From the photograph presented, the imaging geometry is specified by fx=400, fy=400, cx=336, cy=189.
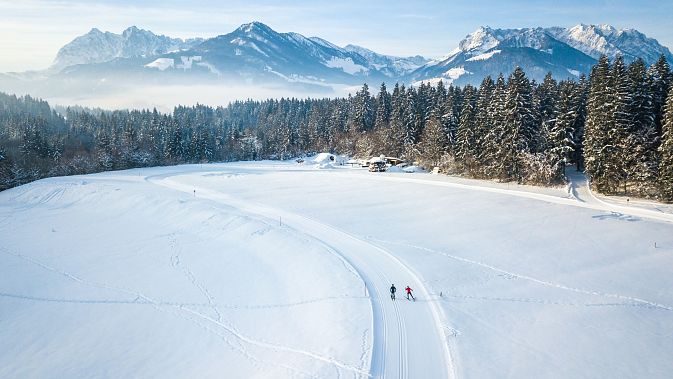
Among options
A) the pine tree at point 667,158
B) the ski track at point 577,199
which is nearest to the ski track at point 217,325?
the ski track at point 577,199

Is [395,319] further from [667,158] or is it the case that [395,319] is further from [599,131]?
[599,131]

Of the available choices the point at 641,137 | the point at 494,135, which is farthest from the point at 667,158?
the point at 494,135

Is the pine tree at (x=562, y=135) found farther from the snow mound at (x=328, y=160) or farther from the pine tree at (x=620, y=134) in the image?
the snow mound at (x=328, y=160)

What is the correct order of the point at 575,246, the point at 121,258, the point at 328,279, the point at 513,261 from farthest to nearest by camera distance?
the point at 121,258 < the point at 575,246 < the point at 513,261 < the point at 328,279

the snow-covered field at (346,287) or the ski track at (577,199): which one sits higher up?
the ski track at (577,199)

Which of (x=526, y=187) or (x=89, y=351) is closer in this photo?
(x=89, y=351)

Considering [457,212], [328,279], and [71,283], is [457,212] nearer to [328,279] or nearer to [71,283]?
[328,279]

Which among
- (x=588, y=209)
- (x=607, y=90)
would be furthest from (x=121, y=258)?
(x=607, y=90)
